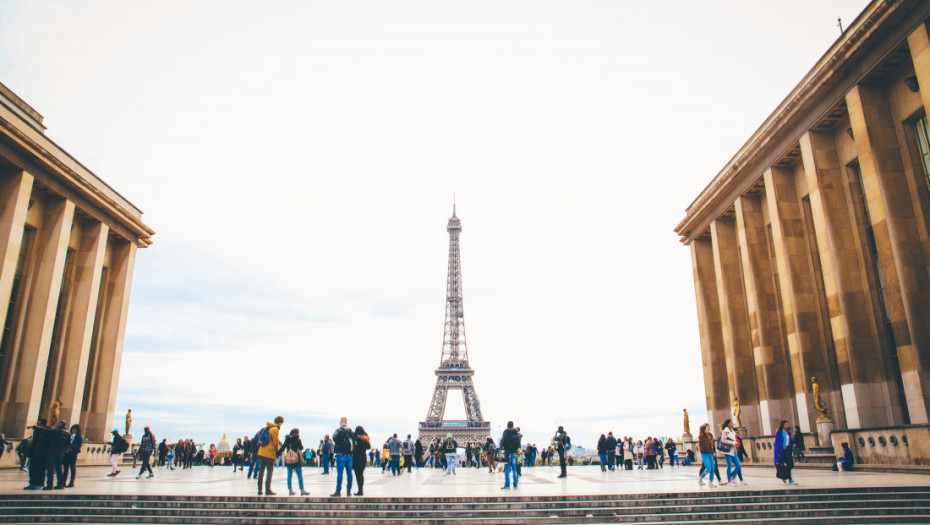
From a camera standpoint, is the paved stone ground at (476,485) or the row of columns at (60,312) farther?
the row of columns at (60,312)

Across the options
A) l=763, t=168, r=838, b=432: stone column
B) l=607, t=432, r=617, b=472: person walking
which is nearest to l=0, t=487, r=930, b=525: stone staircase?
l=607, t=432, r=617, b=472: person walking

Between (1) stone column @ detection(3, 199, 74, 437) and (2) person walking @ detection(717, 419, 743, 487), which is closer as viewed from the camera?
(2) person walking @ detection(717, 419, 743, 487)

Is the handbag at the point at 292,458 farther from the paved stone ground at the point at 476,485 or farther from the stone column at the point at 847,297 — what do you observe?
the stone column at the point at 847,297

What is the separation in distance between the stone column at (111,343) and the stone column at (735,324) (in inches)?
1527

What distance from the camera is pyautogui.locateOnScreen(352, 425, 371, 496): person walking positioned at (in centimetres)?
1431

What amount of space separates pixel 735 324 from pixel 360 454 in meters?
29.1

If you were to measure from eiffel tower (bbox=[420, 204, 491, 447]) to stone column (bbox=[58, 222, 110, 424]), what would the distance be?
52713 millimetres

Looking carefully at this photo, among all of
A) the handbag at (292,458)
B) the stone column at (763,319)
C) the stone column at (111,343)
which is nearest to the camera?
the handbag at (292,458)

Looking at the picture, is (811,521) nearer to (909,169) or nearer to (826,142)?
(909,169)

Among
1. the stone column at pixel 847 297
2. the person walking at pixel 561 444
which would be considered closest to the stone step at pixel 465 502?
the person walking at pixel 561 444

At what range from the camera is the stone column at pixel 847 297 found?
76.7 ft

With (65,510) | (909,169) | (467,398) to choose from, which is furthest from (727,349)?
(467,398)

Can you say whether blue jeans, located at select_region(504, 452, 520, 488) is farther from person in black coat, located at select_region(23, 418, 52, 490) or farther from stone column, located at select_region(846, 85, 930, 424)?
stone column, located at select_region(846, 85, 930, 424)

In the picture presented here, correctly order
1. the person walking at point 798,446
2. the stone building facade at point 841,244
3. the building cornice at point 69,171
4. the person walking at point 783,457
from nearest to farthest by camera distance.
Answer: the person walking at point 783,457
the stone building facade at point 841,244
the person walking at point 798,446
the building cornice at point 69,171
